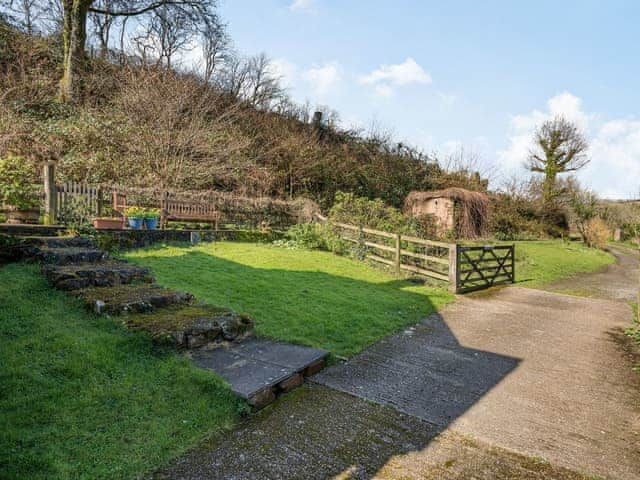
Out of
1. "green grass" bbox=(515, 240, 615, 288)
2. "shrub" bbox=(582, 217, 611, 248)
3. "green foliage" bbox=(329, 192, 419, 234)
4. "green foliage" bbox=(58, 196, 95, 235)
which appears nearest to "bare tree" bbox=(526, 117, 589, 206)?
"shrub" bbox=(582, 217, 611, 248)

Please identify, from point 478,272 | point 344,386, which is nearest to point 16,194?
point 344,386

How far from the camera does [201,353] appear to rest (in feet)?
12.5

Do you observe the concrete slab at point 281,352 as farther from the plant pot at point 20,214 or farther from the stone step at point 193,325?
the plant pot at point 20,214

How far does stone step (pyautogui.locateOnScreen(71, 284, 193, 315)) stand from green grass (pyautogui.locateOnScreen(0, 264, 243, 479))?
162 millimetres

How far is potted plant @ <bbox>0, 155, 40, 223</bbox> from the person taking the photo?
23.7 feet

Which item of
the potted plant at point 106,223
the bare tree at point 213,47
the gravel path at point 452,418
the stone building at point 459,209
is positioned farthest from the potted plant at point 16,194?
the stone building at point 459,209

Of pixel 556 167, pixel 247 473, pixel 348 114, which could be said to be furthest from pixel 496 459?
pixel 556 167

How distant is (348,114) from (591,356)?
75.5 feet

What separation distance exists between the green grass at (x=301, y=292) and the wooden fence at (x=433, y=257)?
0.64 metres

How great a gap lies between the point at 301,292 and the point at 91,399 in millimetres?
4063

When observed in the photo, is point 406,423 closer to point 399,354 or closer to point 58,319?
point 399,354

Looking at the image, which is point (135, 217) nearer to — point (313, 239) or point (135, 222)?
point (135, 222)

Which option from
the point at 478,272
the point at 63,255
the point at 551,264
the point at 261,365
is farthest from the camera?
the point at 551,264

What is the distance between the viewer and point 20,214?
7.36m
